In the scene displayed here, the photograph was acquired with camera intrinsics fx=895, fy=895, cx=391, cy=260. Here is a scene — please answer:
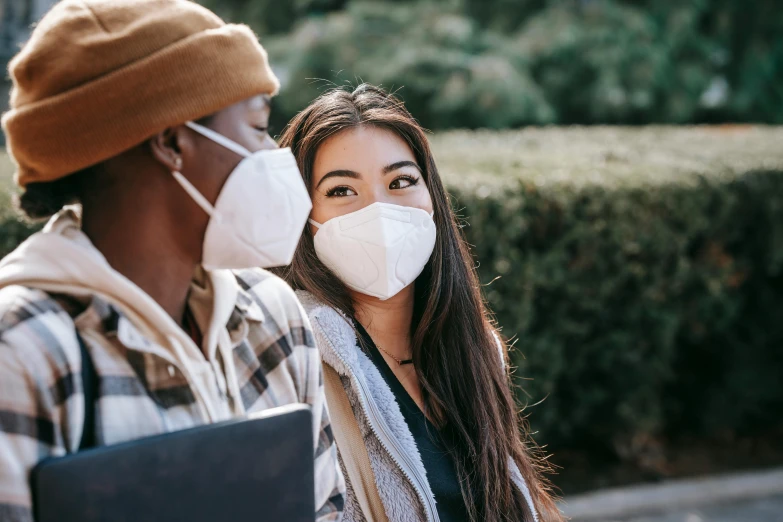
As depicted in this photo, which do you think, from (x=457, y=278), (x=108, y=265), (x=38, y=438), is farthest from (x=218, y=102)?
(x=457, y=278)

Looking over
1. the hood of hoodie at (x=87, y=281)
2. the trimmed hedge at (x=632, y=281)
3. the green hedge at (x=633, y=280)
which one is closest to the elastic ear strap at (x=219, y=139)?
the hood of hoodie at (x=87, y=281)

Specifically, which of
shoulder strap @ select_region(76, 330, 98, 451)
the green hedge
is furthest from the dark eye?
the green hedge

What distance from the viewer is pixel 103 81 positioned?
137 cm

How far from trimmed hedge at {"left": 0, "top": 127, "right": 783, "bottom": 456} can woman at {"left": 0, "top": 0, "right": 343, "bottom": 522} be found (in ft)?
7.75

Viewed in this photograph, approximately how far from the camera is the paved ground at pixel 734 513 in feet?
15.7

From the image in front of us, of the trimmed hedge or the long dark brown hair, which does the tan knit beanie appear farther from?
the trimmed hedge

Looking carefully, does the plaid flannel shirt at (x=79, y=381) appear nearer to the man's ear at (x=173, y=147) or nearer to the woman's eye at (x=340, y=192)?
the man's ear at (x=173, y=147)

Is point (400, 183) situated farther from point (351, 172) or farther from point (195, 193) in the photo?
point (195, 193)

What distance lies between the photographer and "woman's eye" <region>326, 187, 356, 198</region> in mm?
2395

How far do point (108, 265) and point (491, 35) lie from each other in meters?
9.47

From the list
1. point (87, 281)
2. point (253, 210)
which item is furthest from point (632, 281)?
point (87, 281)

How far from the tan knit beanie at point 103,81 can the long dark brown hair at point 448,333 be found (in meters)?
0.99

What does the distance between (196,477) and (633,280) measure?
3.83m

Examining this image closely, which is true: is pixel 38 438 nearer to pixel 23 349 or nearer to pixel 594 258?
pixel 23 349
